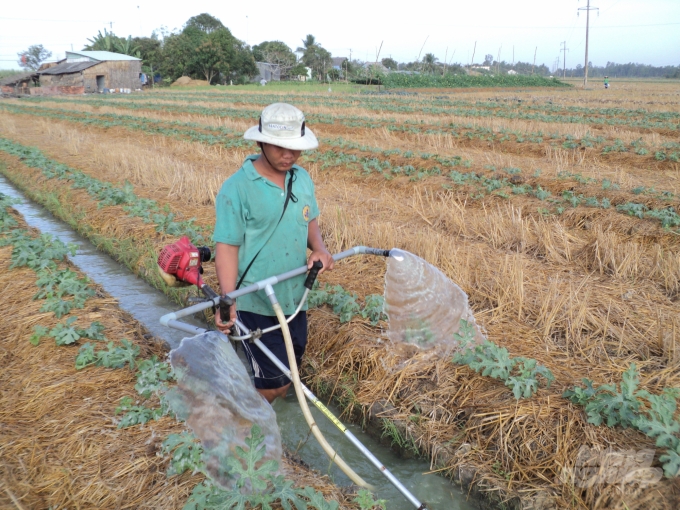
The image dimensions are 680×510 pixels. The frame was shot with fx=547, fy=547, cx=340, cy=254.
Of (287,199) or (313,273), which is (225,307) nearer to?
(313,273)

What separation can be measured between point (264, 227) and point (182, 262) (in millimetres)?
492

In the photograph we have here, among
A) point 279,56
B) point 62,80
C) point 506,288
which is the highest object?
point 279,56

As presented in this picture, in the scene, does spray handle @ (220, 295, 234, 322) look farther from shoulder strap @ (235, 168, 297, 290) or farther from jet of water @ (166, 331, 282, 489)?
shoulder strap @ (235, 168, 297, 290)

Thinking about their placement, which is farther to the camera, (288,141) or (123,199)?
(123,199)

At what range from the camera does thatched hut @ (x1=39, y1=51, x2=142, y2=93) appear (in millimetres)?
51656

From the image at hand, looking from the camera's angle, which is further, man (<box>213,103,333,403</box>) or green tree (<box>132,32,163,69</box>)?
green tree (<box>132,32,163,69</box>)

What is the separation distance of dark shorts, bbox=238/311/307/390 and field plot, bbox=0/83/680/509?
73 cm

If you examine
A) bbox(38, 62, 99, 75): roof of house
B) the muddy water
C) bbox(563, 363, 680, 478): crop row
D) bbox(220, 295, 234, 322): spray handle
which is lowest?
the muddy water

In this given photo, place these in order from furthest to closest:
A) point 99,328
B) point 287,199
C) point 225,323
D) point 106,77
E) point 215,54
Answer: point 215,54 < point 106,77 < point 99,328 < point 287,199 < point 225,323

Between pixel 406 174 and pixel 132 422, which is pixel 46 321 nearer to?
pixel 132 422

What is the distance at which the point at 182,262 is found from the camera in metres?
2.94

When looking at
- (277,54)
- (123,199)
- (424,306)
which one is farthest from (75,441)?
(277,54)

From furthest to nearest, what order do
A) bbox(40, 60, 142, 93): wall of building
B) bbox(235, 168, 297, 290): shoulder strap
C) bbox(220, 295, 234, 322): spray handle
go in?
bbox(40, 60, 142, 93): wall of building < bbox(235, 168, 297, 290): shoulder strap < bbox(220, 295, 234, 322): spray handle

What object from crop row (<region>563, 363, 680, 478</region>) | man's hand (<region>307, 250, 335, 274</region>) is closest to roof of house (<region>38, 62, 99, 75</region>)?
man's hand (<region>307, 250, 335, 274</region>)
